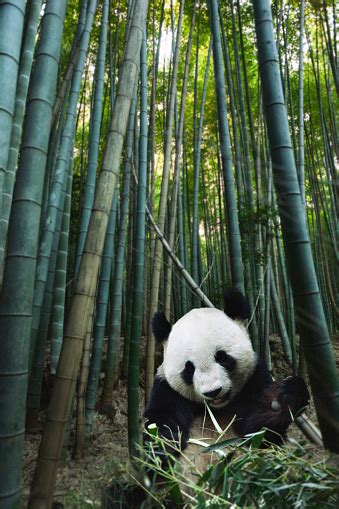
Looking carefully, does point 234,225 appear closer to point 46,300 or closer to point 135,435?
point 135,435

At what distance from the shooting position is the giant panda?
1.27m

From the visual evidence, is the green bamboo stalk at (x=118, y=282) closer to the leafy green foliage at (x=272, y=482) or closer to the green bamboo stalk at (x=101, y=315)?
the green bamboo stalk at (x=101, y=315)

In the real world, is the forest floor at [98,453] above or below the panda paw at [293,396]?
below

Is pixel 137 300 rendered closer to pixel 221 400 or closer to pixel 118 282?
pixel 118 282

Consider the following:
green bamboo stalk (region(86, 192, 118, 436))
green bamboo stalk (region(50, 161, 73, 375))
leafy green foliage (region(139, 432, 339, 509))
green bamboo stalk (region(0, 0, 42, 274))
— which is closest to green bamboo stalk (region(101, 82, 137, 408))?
green bamboo stalk (region(86, 192, 118, 436))

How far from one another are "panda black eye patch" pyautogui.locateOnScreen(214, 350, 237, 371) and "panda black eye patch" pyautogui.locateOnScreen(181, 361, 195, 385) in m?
0.09

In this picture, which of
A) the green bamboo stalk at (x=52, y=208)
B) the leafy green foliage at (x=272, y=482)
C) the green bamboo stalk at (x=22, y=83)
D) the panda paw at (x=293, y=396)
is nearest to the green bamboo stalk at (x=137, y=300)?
the green bamboo stalk at (x=52, y=208)

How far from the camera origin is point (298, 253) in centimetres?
119

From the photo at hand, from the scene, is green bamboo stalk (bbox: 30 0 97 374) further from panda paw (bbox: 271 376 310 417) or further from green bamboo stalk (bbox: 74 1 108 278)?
panda paw (bbox: 271 376 310 417)

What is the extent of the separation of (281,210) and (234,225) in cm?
90

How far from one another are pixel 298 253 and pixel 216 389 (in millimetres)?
512

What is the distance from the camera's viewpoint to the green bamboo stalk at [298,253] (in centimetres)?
108

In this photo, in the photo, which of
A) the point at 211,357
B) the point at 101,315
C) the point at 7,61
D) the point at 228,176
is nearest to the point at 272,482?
the point at 211,357

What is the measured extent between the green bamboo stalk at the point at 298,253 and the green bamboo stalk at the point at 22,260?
2.36 feet
